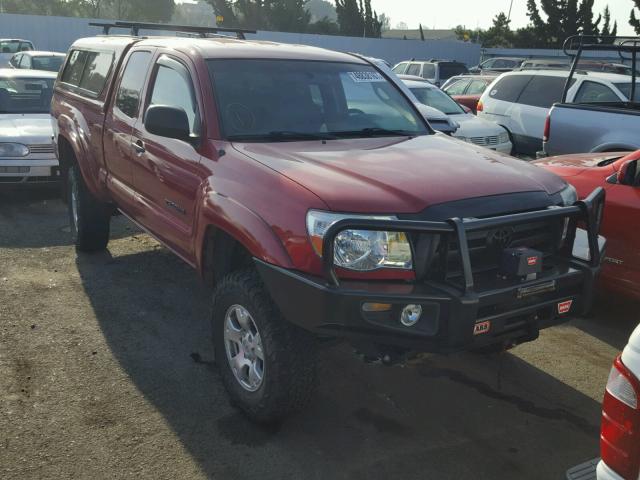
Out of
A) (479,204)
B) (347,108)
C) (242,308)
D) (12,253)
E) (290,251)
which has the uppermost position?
(347,108)

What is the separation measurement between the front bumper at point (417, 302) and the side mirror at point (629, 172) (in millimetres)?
1670

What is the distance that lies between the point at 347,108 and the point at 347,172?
1225 mm

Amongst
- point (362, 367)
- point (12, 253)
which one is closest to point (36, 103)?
point (12, 253)

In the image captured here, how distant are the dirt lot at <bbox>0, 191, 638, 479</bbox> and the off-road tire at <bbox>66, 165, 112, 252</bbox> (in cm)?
86

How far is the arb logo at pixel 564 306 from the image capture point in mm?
3496

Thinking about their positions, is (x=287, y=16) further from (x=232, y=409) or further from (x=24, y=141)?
(x=232, y=409)

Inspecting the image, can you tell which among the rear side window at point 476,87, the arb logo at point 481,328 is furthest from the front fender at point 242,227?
the rear side window at point 476,87

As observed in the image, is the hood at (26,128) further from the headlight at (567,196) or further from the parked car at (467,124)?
the headlight at (567,196)

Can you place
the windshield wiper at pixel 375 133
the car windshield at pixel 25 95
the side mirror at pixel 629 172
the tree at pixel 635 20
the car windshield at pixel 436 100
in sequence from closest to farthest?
the windshield wiper at pixel 375 133
the side mirror at pixel 629 172
the car windshield at pixel 25 95
the car windshield at pixel 436 100
the tree at pixel 635 20

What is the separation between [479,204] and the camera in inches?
132

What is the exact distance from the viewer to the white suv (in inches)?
429

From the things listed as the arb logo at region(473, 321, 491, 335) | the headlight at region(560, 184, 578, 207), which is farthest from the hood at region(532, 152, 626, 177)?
the arb logo at region(473, 321, 491, 335)

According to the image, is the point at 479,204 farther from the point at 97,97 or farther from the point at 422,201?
the point at 97,97

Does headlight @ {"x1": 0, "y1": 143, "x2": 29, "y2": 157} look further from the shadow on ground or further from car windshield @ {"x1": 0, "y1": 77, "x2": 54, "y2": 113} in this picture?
the shadow on ground
